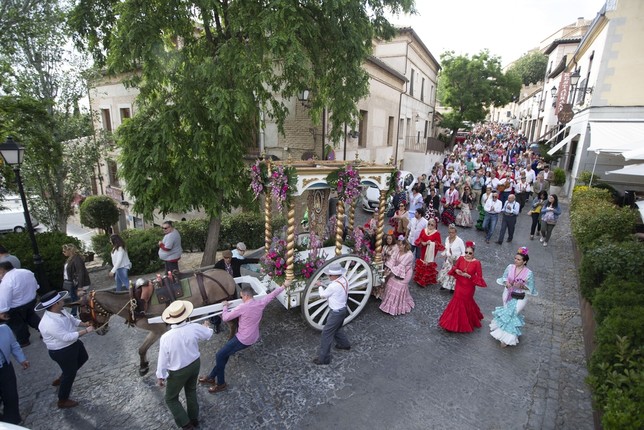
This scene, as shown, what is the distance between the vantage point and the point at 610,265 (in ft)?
18.8

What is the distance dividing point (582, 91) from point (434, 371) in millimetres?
17717

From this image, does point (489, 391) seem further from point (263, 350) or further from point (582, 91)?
point (582, 91)

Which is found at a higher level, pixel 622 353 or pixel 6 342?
pixel 622 353

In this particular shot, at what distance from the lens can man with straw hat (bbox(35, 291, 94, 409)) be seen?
4.20m

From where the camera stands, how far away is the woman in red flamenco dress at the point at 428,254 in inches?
317

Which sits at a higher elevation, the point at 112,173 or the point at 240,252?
the point at 240,252

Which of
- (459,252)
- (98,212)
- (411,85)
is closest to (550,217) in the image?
(459,252)

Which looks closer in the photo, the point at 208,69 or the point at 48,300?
the point at 48,300

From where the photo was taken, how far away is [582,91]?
16.9 metres

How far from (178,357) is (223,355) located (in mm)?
978

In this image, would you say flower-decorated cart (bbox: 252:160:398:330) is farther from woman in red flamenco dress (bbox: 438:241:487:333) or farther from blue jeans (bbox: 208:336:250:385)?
woman in red flamenco dress (bbox: 438:241:487:333)

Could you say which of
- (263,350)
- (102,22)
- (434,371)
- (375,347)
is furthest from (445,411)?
(102,22)

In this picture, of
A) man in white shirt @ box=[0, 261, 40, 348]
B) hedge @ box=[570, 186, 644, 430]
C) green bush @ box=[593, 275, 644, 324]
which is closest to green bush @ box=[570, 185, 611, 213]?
hedge @ box=[570, 186, 644, 430]

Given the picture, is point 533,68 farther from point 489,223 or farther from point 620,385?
point 620,385
